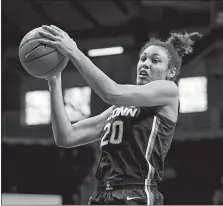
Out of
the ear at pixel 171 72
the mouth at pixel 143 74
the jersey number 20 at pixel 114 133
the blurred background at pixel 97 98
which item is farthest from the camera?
the blurred background at pixel 97 98

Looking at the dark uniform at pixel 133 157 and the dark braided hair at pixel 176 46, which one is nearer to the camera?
the dark uniform at pixel 133 157

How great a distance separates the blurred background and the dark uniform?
3.28m

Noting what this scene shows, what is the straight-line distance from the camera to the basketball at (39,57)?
2248mm

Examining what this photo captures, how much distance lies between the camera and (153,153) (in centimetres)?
219

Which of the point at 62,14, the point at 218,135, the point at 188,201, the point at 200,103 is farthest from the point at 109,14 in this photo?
Answer: the point at 188,201

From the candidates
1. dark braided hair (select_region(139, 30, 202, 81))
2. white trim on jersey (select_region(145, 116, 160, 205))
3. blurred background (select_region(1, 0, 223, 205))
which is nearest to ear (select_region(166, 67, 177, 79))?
dark braided hair (select_region(139, 30, 202, 81))

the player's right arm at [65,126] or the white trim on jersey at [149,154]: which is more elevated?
the player's right arm at [65,126]

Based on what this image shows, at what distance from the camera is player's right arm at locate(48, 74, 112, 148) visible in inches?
94.6

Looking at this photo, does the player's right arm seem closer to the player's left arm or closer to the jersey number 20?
the jersey number 20

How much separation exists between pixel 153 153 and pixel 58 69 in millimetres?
586

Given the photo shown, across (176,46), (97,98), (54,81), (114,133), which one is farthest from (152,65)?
(97,98)

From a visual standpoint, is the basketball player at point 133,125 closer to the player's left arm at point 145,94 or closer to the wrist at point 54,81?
the player's left arm at point 145,94

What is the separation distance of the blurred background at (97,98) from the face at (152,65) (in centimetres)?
316

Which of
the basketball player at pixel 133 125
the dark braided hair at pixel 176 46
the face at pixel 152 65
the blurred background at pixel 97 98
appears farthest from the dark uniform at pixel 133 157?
the blurred background at pixel 97 98
